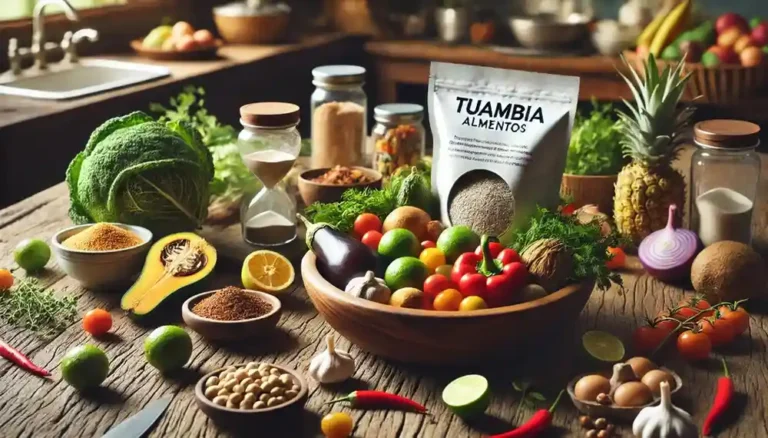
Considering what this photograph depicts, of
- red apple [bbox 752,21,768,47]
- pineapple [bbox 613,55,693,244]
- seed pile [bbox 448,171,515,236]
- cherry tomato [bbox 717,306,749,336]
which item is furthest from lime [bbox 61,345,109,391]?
red apple [bbox 752,21,768,47]

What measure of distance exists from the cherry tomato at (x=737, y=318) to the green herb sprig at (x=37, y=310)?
3.37 feet

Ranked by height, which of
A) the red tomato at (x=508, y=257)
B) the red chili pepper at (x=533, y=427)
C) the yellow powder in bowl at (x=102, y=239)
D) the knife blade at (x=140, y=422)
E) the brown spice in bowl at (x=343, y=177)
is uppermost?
the red tomato at (x=508, y=257)

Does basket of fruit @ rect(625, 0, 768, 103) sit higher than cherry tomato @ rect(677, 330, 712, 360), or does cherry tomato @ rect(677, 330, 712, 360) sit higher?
basket of fruit @ rect(625, 0, 768, 103)

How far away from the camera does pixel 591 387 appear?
116 centimetres

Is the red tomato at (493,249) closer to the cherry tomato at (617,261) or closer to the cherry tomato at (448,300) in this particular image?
the cherry tomato at (448,300)

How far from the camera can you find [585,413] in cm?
115

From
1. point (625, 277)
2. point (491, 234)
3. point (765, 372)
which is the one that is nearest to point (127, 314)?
point (491, 234)

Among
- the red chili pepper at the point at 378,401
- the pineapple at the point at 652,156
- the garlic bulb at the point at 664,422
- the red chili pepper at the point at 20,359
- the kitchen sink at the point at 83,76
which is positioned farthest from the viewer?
the kitchen sink at the point at 83,76

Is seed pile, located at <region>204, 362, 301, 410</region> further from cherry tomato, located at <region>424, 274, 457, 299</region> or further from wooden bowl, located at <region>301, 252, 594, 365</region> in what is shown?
cherry tomato, located at <region>424, 274, 457, 299</region>

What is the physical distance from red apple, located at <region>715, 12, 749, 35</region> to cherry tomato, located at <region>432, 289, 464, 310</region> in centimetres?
312

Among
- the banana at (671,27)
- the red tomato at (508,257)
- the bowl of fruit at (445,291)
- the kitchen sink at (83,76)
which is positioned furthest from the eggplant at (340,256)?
the banana at (671,27)

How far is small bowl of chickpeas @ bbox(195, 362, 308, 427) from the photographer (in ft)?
3.62

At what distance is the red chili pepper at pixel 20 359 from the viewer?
4.21 feet

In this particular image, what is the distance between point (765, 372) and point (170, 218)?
3.69 ft
